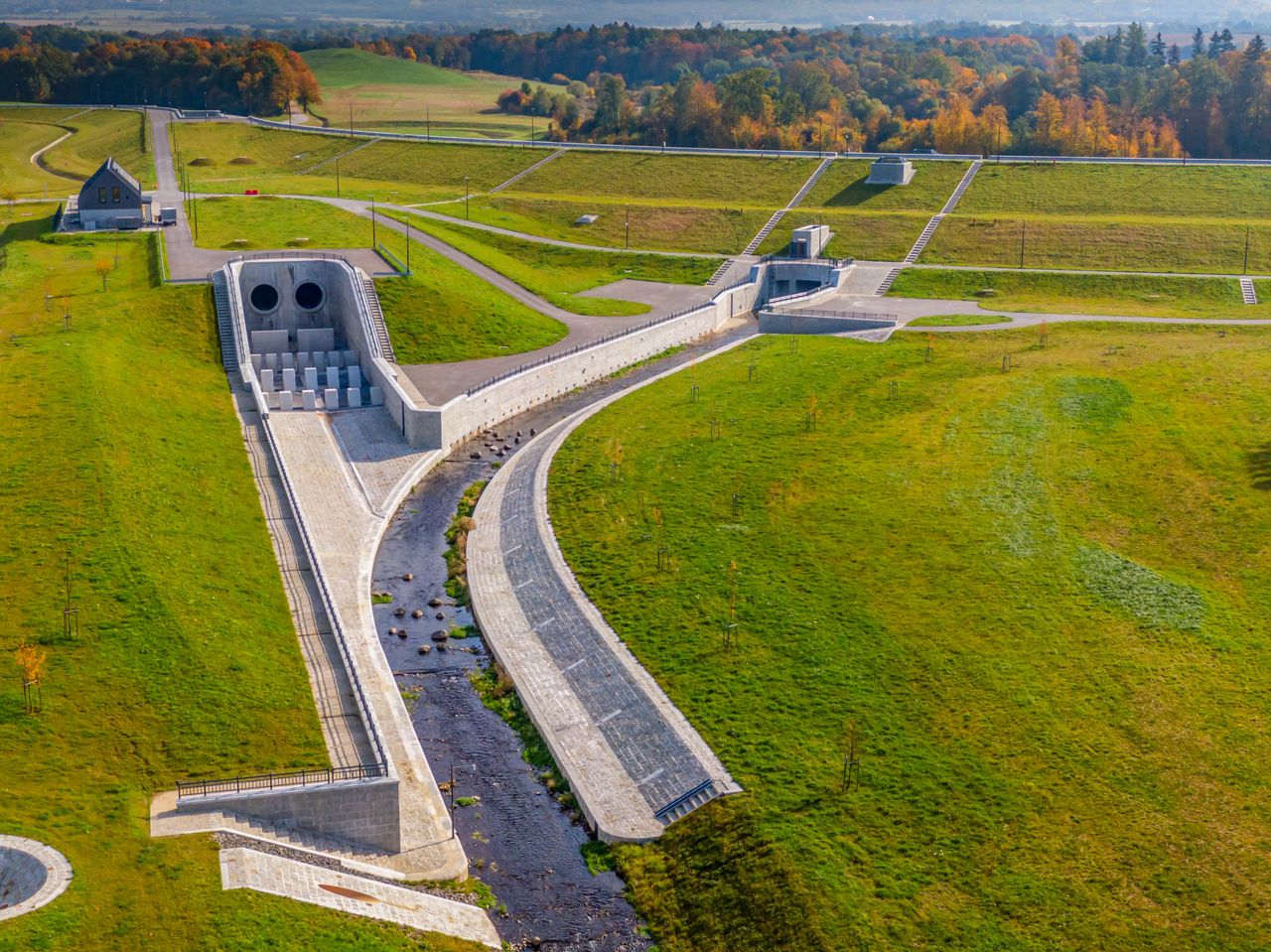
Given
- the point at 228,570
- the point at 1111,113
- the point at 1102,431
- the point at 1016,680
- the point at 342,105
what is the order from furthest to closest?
the point at 342,105, the point at 1111,113, the point at 1102,431, the point at 228,570, the point at 1016,680

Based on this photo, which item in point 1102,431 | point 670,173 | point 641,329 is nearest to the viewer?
point 1102,431

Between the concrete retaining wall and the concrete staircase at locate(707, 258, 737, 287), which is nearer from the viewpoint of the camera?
the concrete retaining wall

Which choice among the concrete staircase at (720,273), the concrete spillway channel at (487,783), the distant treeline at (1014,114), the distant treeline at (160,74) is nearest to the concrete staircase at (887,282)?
the concrete staircase at (720,273)

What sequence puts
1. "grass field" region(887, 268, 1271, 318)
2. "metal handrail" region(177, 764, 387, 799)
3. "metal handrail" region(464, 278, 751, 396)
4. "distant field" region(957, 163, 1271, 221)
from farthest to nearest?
"distant field" region(957, 163, 1271, 221) → "grass field" region(887, 268, 1271, 318) → "metal handrail" region(464, 278, 751, 396) → "metal handrail" region(177, 764, 387, 799)

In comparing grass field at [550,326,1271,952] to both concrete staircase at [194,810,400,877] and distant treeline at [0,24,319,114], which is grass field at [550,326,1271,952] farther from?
distant treeline at [0,24,319,114]

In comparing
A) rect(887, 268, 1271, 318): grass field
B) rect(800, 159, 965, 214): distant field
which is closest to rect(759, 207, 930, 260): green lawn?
rect(800, 159, 965, 214): distant field

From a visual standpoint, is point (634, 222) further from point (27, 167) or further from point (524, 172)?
point (27, 167)

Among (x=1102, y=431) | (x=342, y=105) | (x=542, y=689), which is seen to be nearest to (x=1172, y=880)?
(x=542, y=689)

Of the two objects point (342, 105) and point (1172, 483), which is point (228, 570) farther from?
point (342, 105)
